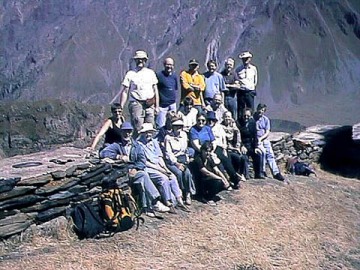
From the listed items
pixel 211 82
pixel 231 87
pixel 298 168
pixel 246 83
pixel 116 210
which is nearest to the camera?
pixel 116 210

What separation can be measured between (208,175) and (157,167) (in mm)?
1143

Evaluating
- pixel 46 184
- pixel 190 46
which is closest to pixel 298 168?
pixel 46 184

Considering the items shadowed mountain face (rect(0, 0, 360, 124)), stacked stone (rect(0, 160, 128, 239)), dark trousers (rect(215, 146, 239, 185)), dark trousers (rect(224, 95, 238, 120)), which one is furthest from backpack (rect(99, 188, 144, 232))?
shadowed mountain face (rect(0, 0, 360, 124))

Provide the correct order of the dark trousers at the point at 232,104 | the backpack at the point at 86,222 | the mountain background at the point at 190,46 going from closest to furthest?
the backpack at the point at 86,222 → the dark trousers at the point at 232,104 → the mountain background at the point at 190,46

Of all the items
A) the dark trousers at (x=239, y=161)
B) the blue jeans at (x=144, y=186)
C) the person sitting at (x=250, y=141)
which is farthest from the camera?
the person sitting at (x=250, y=141)

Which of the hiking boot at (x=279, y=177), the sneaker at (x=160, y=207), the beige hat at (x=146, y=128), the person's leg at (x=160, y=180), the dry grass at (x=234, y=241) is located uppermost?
the beige hat at (x=146, y=128)

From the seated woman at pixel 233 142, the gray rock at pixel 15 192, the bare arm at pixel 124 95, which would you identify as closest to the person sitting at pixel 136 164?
the bare arm at pixel 124 95

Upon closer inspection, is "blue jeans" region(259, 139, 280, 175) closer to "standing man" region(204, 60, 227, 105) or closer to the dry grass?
the dry grass

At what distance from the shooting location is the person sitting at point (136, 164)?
30.8ft

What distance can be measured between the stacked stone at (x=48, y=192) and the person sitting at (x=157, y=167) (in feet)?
1.40

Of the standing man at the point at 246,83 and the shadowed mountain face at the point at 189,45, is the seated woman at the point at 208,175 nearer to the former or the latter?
the standing man at the point at 246,83

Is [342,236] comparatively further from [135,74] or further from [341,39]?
[341,39]

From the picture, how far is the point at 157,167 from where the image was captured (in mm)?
9633

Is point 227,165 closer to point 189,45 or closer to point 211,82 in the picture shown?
point 211,82
